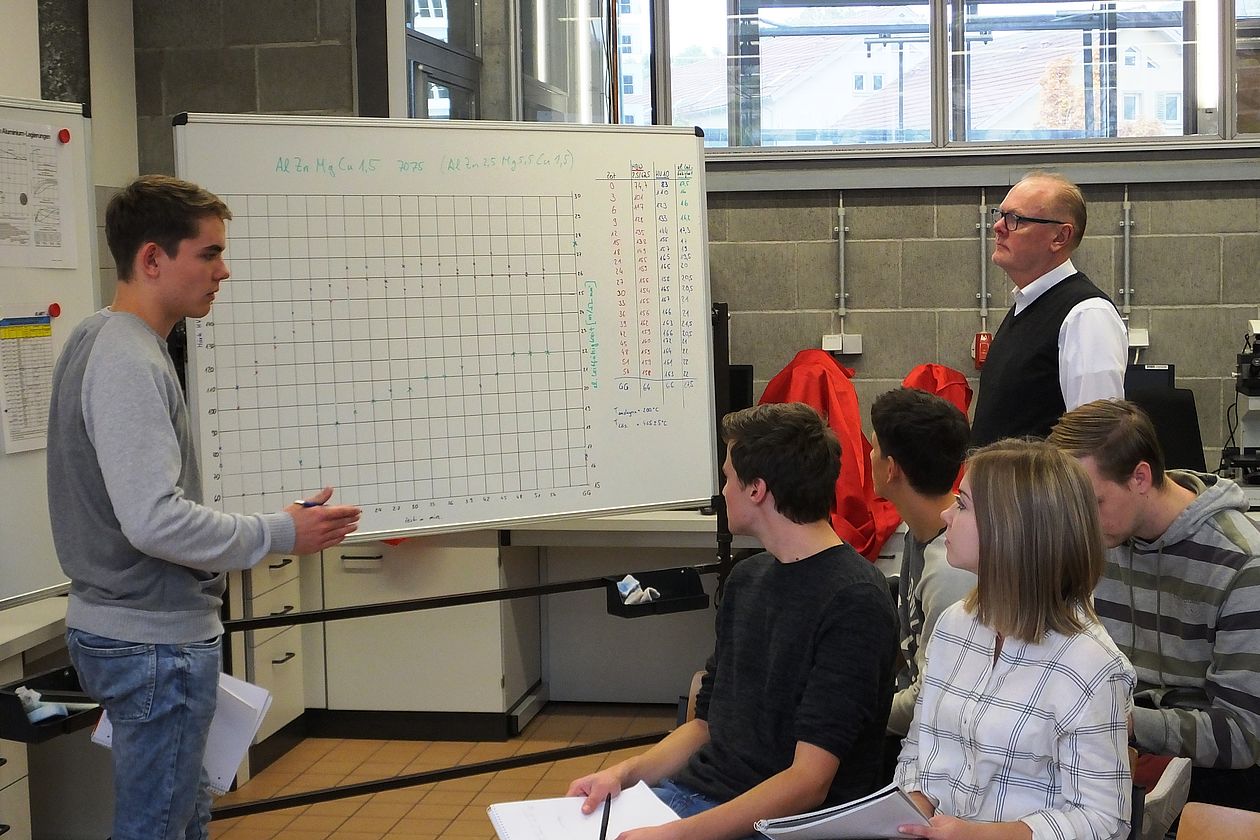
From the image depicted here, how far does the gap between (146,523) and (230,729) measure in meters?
0.49

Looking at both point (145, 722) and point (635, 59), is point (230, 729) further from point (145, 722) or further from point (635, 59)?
point (635, 59)

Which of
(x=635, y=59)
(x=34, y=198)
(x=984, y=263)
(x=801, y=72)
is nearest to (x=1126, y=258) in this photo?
(x=984, y=263)

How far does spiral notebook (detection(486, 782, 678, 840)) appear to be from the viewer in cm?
162

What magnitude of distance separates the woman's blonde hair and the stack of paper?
1.27 metres

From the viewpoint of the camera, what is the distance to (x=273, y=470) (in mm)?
2662

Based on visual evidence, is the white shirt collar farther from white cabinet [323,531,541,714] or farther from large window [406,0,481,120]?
large window [406,0,481,120]

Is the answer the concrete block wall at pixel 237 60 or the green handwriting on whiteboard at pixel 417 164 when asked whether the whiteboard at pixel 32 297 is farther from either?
the concrete block wall at pixel 237 60

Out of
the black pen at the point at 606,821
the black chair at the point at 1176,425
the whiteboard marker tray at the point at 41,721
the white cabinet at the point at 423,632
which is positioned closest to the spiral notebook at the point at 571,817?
the black pen at the point at 606,821

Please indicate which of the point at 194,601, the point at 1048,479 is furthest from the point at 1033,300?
the point at 194,601

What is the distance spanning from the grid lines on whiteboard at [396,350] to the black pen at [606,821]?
4.00 ft

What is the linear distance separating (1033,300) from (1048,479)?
52.4 inches

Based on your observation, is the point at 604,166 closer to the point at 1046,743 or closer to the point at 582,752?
the point at 582,752

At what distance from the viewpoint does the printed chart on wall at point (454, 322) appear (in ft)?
8.73

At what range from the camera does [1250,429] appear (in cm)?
377
